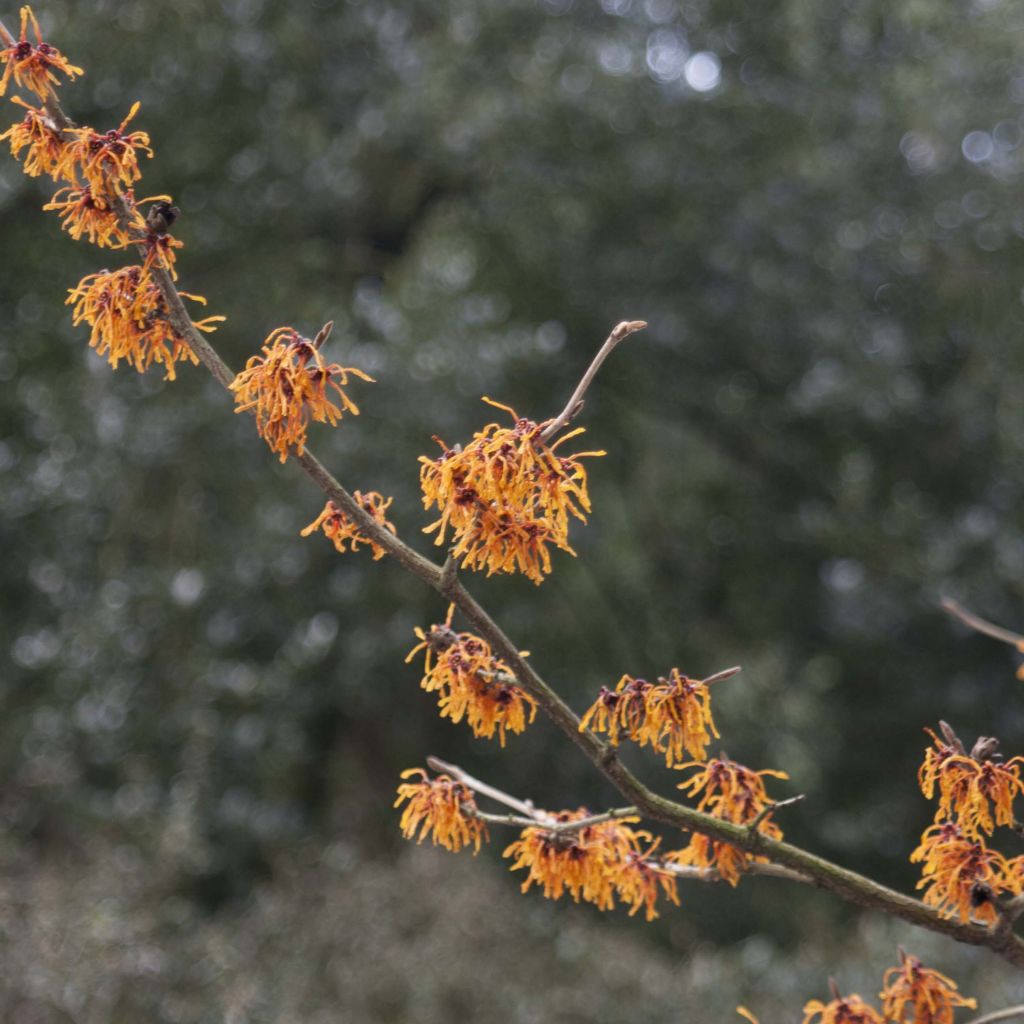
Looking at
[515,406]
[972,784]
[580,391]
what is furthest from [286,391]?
[515,406]

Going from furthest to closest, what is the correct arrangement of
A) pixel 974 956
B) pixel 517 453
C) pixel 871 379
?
pixel 871 379, pixel 974 956, pixel 517 453

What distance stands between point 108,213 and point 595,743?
0.65m

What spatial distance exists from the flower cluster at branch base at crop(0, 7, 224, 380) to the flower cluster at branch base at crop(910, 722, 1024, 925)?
0.79m

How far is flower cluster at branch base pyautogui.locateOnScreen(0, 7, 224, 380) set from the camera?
1231mm

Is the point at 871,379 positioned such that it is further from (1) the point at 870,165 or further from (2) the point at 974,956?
(2) the point at 974,956

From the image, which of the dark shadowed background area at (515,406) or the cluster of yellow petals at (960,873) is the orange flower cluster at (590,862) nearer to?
the cluster of yellow petals at (960,873)

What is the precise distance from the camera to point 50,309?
6.00 meters

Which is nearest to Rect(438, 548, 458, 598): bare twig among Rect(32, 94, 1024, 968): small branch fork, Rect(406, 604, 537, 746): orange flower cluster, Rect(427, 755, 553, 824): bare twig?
Rect(32, 94, 1024, 968): small branch fork

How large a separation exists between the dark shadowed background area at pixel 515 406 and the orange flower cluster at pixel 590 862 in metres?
4.14

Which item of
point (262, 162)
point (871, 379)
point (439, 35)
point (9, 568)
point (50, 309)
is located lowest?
point (9, 568)

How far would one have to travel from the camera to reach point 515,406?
630cm

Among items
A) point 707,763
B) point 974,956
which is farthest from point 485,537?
point 974,956

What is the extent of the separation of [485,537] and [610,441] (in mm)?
5780

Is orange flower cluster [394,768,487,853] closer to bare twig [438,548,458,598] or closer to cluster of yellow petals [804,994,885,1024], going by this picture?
bare twig [438,548,458,598]
